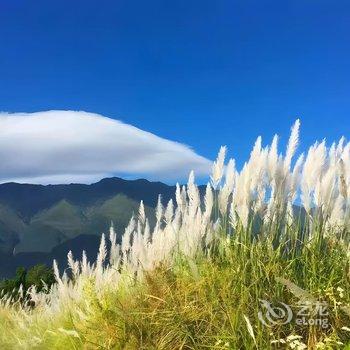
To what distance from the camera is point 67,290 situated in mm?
7840

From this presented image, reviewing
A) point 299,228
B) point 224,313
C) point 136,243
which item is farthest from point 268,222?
point 136,243

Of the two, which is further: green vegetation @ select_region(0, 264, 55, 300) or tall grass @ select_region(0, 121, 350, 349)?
green vegetation @ select_region(0, 264, 55, 300)

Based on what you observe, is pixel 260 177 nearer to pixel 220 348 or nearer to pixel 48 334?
pixel 220 348

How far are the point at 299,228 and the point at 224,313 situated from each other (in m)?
1.49

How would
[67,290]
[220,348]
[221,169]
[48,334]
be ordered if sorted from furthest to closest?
[67,290]
[48,334]
[221,169]
[220,348]

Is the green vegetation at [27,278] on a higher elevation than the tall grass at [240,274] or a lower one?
lower

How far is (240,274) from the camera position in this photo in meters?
5.68

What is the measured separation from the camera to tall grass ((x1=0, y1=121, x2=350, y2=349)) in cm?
538

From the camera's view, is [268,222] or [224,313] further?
[268,222]

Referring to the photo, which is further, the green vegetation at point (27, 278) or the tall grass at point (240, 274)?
the green vegetation at point (27, 278)

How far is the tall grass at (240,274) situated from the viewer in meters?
5.38

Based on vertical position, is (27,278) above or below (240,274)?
below

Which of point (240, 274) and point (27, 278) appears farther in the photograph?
point (27, 278)

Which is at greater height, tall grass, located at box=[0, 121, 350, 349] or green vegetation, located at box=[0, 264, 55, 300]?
tall grass, located at box=[0, 121, 350, 349]
